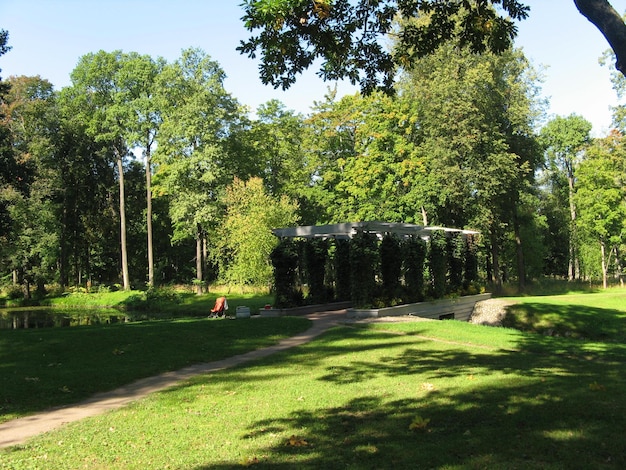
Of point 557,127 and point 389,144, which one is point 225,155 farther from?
point 557,127

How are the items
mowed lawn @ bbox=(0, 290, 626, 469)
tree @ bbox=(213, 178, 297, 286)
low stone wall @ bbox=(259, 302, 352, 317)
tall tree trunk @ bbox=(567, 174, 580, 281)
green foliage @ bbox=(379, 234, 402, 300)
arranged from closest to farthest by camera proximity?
mowed lawn @ bbox=(0, 290, 626, 469), green foliage @ bbox=(379, 234, 402, 300), low stone wall @ bbox=(259, 302, 352, 317), tree @ bbox=(213, 178, 297, 286), tall tree trunk @ bbox=(567, 174, 580, 281)

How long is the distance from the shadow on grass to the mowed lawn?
0.02 metres

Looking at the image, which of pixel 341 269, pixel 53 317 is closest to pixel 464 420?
pixel 341 269

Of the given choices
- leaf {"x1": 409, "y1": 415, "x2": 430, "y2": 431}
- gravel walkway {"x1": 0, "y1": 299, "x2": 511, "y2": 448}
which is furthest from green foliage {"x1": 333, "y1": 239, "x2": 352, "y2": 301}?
leaf {"x1": 409, "y1": 415, "x2": 430, "y2": 431}

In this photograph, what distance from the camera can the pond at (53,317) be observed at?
2408 cm

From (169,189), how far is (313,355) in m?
29.5

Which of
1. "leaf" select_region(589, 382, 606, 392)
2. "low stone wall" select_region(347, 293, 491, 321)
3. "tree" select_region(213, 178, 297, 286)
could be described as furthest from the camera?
"tree" select_region(213, 178, 297, 286)

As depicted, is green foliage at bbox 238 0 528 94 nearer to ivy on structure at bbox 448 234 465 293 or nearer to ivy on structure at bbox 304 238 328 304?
ivy on structure at bbox 304 238 328 304

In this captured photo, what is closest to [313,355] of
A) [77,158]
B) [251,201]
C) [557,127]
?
[251,201]

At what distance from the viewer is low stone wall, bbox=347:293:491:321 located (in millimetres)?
16469

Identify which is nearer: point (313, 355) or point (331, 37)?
point (331, 37)

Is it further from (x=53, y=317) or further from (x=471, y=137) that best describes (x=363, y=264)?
(x=53, y=317)

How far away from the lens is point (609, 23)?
4605 millimetres

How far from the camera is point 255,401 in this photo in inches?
258
